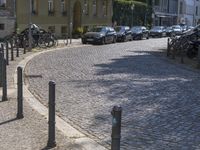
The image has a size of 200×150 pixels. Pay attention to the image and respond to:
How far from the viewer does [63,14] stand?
46.2m

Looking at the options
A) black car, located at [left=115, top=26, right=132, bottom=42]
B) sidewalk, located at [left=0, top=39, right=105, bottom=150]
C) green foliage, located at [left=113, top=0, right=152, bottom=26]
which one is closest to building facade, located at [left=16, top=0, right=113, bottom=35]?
green foliage, located at [left=113, top=0, right=152, bottom=26]

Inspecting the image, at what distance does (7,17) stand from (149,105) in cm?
2814

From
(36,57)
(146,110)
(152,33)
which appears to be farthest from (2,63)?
(152,33)

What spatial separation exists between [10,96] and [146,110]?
3146 mm

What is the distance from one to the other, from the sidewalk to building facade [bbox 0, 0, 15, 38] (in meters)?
27.6

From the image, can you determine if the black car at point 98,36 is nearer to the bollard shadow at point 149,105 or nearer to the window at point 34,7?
the window at point 34,7

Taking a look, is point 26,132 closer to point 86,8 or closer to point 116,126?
point 116,126

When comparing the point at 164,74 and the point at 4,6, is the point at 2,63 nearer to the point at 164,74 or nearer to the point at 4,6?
the point at 164,74

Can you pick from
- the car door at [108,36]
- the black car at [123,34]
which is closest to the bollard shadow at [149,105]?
the car door at [108,36]

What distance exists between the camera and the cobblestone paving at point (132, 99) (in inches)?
319

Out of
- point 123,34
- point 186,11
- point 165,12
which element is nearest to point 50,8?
point 123,34

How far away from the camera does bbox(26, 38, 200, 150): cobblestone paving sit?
Answer: 26.6ft

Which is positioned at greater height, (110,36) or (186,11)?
(186,11)

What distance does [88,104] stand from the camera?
10859 mm
